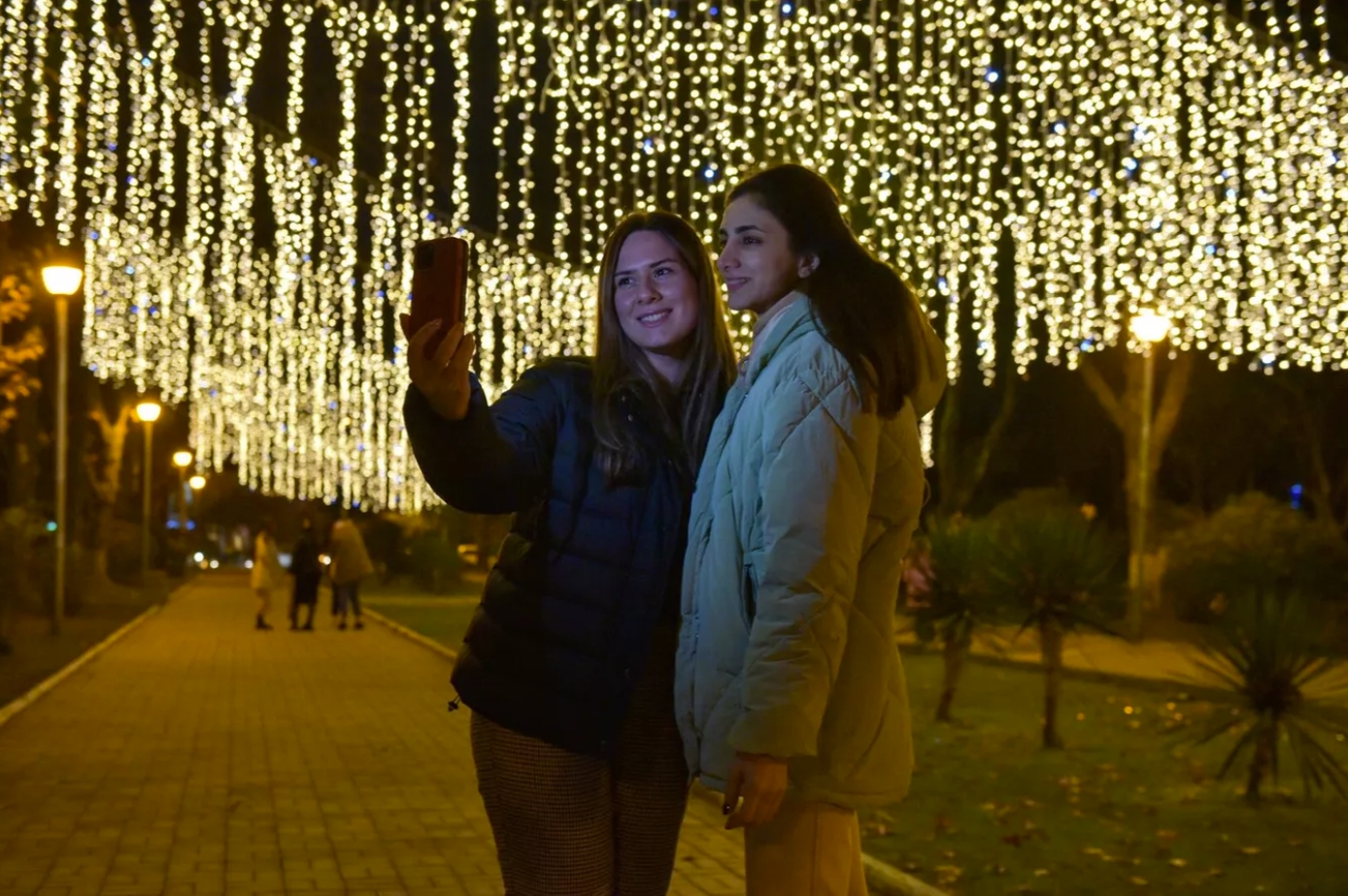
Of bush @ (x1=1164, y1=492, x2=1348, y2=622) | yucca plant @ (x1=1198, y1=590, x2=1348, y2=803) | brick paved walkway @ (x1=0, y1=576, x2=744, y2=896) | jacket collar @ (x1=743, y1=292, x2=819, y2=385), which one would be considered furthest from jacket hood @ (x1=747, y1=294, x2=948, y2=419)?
bush @ (x1=1164, y1=492, x2=1348, y2=622)

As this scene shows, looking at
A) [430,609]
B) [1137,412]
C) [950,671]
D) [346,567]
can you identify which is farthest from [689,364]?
[430,609]

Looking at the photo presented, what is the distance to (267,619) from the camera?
26.5 m

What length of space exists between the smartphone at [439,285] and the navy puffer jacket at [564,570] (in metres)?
0.22

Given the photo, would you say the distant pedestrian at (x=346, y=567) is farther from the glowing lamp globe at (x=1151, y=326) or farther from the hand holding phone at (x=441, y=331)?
the hand holding phone at (x=441, y=331)

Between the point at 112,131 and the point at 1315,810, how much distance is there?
44.3ft

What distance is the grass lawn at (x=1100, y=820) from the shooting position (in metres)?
6.48

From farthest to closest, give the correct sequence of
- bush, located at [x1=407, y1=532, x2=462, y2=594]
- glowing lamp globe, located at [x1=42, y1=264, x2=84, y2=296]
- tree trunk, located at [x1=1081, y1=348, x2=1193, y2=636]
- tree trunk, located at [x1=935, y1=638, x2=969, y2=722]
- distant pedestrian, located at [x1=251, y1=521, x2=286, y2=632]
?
1. bush, located at [x1=407, y1=532, x2=462, y2=594]
2. tree trunk, located at [x1=1081, y1=348, x2=1193, y2=636]
3. distant pedestrian, located at [x1=251, y1=521, x2=286, y2=632]
4. glowing lamp globe, located at [x1=42, y1=264, x2=84, y2=296]
5. tree trunk, located at [x1=935, y1=638, x2=969, y2=722]

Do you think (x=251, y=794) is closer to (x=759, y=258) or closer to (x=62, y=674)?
(x=759, y=258)

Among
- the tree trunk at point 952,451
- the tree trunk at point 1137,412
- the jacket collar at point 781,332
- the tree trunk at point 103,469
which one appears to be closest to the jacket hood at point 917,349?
the jacket collar at point 781,332

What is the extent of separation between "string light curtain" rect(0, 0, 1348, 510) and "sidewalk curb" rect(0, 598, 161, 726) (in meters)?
4.44

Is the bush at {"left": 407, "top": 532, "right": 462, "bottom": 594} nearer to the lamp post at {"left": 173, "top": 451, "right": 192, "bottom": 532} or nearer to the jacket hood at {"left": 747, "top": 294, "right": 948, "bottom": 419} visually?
the lamp post at {"left": 173, "top": 451, "right": 192, "bottom": 532}

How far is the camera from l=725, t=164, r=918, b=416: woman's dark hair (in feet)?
9.14

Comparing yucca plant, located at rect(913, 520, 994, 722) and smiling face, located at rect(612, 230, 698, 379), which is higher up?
smiling face, located at rect(612, 230, 698, 379)

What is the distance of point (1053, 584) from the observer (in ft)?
34.3
